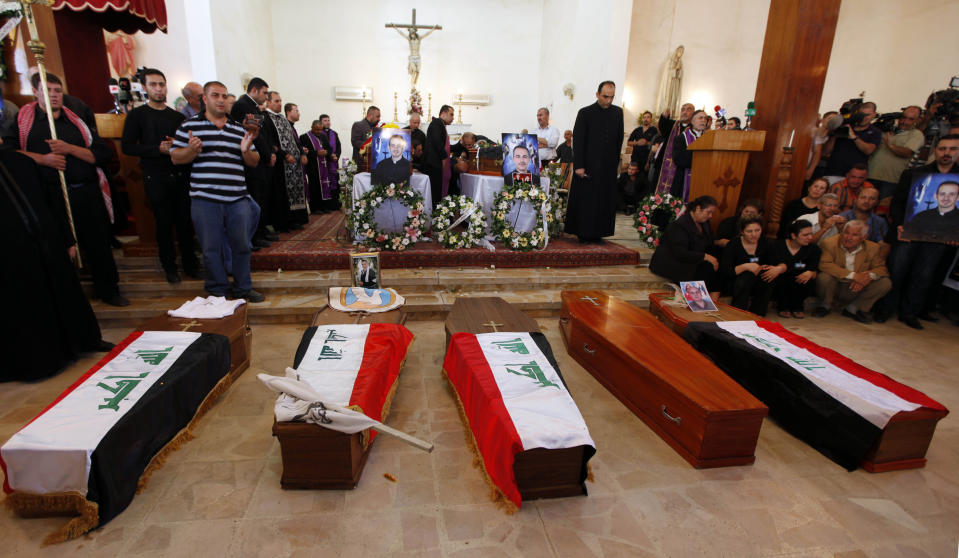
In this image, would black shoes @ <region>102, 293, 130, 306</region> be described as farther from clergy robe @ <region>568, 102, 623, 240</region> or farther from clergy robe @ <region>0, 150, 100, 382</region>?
clergy robe @ <region>568, 102, 623, 240</region>

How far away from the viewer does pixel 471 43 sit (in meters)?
12.9

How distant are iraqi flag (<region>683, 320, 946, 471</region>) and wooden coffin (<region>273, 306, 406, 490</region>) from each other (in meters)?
2.67

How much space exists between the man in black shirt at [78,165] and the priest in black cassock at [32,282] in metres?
0.38

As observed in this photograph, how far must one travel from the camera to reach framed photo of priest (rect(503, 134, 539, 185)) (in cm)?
594

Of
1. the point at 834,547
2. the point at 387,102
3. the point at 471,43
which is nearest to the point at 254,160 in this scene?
the point at 834,547

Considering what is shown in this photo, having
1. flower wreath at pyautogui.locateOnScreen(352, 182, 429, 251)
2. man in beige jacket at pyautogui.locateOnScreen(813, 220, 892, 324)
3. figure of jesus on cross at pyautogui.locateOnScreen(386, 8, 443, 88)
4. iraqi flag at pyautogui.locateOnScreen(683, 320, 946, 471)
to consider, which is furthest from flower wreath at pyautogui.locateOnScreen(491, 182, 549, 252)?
figure of jesus on cross at pyautogui.locateOnScreen(386, 8, 443, 88)

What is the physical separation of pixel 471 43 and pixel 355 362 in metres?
12.5

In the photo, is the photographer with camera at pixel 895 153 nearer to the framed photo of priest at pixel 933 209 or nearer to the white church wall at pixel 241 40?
the framed photo of priest at pixel 933 209

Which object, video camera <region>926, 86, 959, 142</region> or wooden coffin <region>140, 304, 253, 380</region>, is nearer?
wooden coffin <region>140, 304, 253, 380</region>

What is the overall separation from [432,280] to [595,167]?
2750 mm

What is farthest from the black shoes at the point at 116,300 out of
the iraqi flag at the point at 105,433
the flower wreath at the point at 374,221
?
the flower wreath at the point at 374,221

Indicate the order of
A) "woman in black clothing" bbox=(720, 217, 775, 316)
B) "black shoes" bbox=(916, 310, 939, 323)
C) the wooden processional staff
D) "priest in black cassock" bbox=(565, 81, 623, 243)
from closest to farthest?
the wooden processional staff → "woman in black clothing" bbox=(720, 217, 775, 316) → "black shoes" bbox=(916, 310, 939, 323) → "priest in black cassock" bbox=(565, 81, 623, 243)

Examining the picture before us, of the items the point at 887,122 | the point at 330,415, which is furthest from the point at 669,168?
the point at 330,415

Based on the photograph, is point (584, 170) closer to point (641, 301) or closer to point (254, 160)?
point (641, 301)
